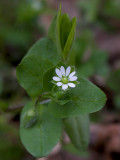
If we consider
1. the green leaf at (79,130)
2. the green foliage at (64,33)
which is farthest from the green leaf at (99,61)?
the green foliage at (64,33)

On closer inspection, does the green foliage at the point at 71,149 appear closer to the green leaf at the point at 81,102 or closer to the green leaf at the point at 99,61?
the green leaf at the point at 81,102

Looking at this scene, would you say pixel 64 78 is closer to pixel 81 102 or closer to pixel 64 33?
pixel 81 102

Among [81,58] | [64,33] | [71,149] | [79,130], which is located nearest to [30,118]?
[79,130]

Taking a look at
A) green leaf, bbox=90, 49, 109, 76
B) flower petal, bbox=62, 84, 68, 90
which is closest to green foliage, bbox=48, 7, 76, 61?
flower petal, bbox=62, 84, 68, 90

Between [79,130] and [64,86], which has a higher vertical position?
[64,86]

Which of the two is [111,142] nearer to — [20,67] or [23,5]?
[20,67]
